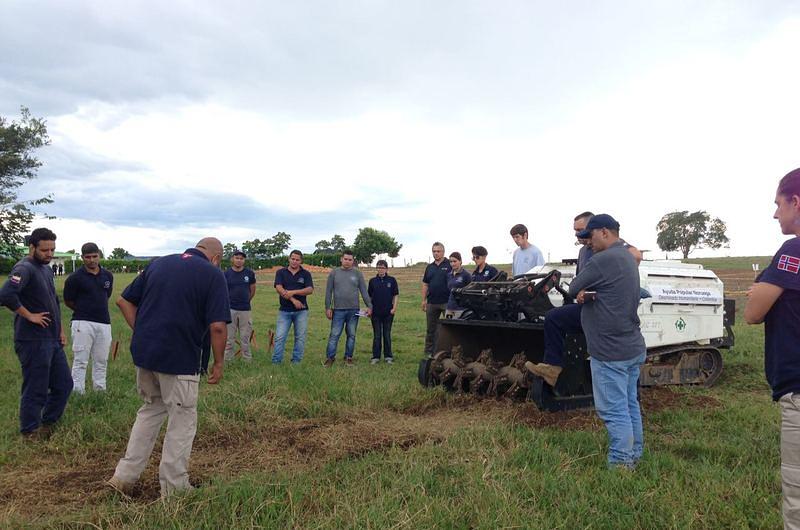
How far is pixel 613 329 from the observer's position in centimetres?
438

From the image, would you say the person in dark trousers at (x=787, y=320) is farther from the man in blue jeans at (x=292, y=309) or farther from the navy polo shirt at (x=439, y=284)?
the man in blue jeans at (x=292, y=309)

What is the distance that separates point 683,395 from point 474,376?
2.62 metres

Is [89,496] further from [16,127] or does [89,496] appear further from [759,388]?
[16,127]

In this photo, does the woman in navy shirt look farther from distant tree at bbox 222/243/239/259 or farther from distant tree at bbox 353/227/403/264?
distant tree at bbox 353/227/403/264

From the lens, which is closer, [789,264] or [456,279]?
[789,264]

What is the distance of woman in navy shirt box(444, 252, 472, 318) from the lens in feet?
25.9

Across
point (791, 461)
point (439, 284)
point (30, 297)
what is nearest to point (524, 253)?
point (439, 284)

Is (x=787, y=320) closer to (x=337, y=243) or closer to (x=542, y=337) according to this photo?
(x=542, y=337)

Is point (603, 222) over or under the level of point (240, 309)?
over

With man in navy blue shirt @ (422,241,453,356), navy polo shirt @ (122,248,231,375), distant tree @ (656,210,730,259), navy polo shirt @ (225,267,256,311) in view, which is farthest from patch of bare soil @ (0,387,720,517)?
distant tree @ (656,210,730,259)

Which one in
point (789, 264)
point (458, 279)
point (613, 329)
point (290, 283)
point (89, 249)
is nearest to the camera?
point (789, 264)

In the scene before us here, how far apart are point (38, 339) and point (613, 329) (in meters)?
5.18

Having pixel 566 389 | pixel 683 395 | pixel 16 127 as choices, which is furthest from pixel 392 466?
pixel 16 127

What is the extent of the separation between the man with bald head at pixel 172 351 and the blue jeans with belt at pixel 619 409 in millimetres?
2822
